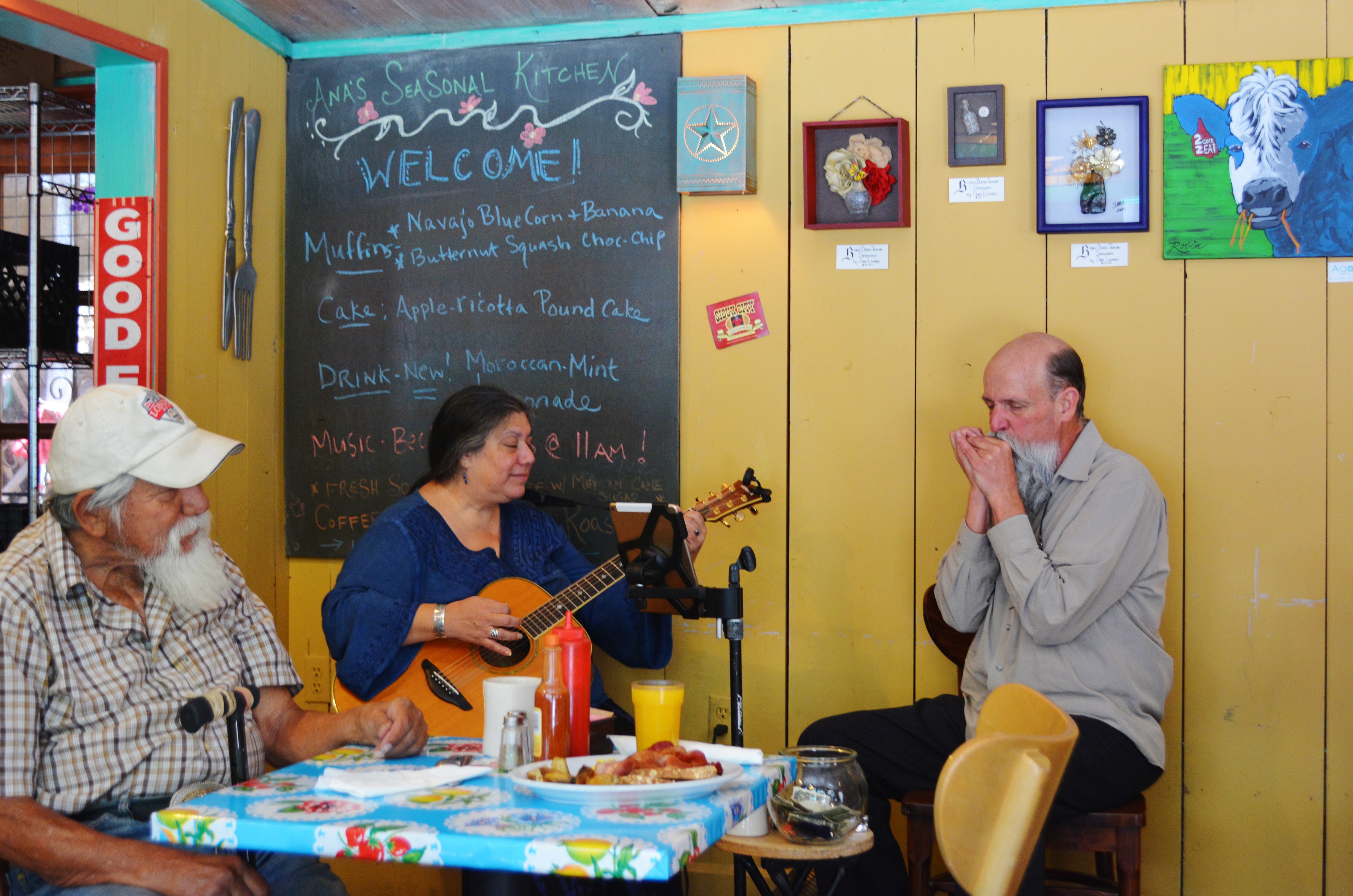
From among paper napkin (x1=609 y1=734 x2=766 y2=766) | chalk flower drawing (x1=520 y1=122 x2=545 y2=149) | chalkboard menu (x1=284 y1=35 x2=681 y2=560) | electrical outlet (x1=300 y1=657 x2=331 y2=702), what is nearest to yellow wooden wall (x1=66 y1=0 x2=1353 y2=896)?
chalkboard menu (x1=284 y1=35 x2=681 y2=560)

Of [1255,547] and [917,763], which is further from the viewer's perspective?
[1255,547]

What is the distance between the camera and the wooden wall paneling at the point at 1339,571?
9.33 feet

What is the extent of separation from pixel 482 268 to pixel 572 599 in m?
1.13

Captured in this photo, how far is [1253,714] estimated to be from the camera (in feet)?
9.50

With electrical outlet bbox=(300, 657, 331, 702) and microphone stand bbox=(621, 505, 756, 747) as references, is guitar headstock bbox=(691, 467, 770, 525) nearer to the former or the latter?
microphone stand bbox=(621, 505, 756, 747)

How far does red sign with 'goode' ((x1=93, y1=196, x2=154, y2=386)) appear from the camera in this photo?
2838mm

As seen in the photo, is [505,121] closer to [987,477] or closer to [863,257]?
[863,257]

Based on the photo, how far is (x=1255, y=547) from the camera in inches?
114

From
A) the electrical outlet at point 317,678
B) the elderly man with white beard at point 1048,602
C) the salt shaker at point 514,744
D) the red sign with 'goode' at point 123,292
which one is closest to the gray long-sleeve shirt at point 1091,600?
the elderly man with white beard at point 1048,602

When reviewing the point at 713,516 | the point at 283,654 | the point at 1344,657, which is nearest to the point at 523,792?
the point at 283,654

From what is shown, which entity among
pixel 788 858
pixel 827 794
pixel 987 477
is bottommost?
pixel 788 858

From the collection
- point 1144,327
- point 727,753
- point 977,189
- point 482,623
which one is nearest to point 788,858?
point 727,753

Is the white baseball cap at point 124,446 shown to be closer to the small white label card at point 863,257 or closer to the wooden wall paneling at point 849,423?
the wooden wall paneling at point 849,423

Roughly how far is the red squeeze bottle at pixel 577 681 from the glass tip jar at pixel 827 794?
1.10ft
